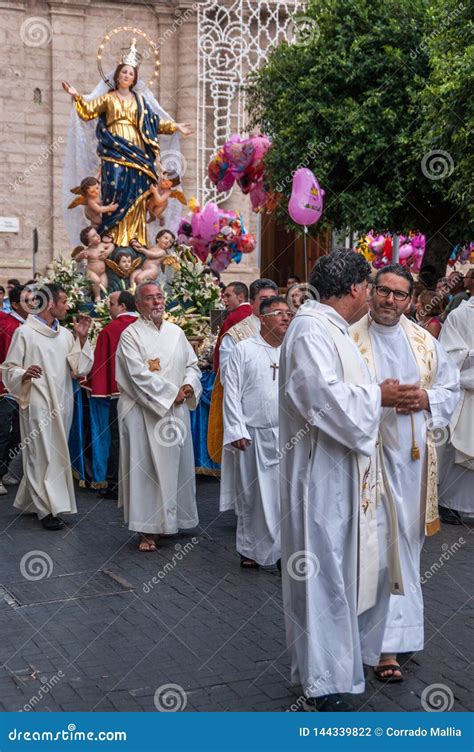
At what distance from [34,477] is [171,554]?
1673mm

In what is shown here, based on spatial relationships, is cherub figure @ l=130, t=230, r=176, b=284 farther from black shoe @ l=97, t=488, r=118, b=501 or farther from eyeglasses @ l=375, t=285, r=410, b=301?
eyeglasses @ l=375, t=285, r=410, b=301

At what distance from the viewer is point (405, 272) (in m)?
5.04

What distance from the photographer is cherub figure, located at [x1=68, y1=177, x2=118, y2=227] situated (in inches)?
577

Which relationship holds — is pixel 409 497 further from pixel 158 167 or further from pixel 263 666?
pixel 158 167

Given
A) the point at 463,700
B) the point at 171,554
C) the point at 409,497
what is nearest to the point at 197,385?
the point at 171,554

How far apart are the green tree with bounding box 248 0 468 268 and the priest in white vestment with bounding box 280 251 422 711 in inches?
424

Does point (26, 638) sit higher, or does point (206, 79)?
point (206, 79)

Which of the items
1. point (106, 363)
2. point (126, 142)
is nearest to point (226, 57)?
point (126, 142)

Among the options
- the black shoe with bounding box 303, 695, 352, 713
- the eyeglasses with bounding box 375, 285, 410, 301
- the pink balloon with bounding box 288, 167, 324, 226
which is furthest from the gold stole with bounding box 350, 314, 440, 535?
the pink balloon with bounding box 288, 167, 324, 226

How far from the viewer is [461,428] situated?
8766 millimetres

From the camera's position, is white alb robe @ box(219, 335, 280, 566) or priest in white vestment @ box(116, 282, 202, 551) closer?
white alb robe @ box(219, 335, 280, 566)

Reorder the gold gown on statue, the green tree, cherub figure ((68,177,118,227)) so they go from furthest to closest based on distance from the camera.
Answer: the green tree
the gold gown on statue
cherub figure ((68,177,118,227))

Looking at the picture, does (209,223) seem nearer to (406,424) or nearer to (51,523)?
(51,523)

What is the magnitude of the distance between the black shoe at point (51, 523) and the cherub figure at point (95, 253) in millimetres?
6379
